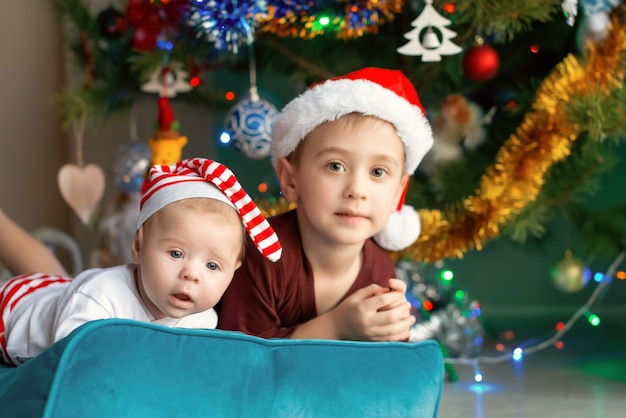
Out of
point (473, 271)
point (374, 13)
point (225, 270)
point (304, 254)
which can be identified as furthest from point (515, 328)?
point (225, 270)

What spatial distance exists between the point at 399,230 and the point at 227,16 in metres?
0.57

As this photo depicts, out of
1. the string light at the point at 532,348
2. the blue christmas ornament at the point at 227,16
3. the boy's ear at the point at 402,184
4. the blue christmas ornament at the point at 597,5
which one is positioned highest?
the blue christmas ornament at the point at 597,5

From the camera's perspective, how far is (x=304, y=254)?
1.32 metres

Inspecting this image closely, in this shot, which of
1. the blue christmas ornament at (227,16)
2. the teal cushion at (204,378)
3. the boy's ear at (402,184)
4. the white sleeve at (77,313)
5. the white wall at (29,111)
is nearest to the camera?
the teal cushion at (204,378)

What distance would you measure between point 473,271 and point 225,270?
167cm

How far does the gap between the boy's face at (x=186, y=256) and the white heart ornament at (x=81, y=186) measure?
3.52 feet

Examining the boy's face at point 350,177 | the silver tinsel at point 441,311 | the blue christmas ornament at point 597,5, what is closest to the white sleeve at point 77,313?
the boy's face at point 350,177

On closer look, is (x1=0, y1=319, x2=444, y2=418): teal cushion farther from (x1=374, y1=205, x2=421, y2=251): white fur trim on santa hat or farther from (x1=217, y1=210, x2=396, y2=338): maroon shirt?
(x1=374, y1=205, x2=421, y2=251): white fur trim on santa hat

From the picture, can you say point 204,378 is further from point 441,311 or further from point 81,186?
point 81,186

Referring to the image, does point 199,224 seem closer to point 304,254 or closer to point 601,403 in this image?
point 304,254

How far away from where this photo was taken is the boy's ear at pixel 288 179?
1.30 m

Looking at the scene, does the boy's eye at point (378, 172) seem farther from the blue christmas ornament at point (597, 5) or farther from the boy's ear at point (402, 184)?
the blue christmas ornament at point (597, 5)

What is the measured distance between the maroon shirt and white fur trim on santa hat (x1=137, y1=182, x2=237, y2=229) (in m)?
0.18

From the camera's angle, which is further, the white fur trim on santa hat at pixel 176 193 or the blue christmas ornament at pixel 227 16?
the blue christmas ornament at pixel 227 16
